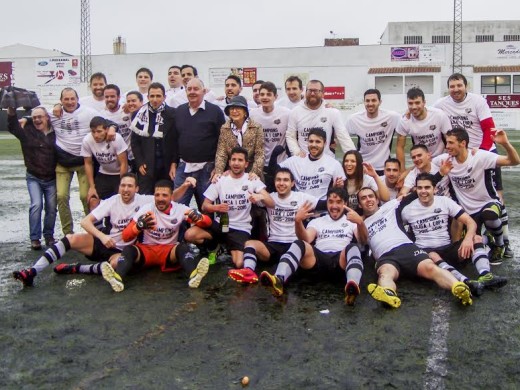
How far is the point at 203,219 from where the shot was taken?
634 cm

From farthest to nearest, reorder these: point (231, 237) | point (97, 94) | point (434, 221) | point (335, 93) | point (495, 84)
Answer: point (335, 93)
point (495, 84)
point (97, 94)
point (231, 237)
point (434, 221)

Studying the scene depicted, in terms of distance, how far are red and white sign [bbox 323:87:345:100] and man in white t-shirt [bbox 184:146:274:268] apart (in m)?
39.1

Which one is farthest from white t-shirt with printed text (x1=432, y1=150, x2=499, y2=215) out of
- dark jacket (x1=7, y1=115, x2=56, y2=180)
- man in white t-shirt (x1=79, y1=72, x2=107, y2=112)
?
dark jacket (x1=7, y1=115, x2=56, y2=180)

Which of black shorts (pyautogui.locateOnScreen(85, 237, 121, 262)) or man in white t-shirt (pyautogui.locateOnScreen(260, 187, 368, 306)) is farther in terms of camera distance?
black shorts (pyautogui.locateOnScreen(85, 237, 121, 262))

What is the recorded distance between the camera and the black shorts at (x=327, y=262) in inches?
237

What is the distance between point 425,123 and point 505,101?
114 feet

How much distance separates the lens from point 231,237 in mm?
6703

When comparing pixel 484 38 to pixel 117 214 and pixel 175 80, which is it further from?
pixel 117 214

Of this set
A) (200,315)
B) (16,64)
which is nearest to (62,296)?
(200,315)

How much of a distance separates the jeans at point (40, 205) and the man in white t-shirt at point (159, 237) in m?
1.93

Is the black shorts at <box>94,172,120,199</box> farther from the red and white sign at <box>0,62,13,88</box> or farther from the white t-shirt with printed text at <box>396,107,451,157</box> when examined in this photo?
the red and white sign at <box>0,62,13,88</box>

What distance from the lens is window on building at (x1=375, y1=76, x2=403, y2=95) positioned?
147 ft

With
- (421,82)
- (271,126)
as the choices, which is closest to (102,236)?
(271,126)

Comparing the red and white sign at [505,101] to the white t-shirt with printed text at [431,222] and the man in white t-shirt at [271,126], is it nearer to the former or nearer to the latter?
the man in white t-shirt at [271,126]
